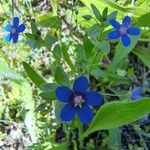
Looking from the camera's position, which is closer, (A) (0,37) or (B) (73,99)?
(B) (73,99)

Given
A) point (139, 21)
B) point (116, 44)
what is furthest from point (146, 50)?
point (139, 21)

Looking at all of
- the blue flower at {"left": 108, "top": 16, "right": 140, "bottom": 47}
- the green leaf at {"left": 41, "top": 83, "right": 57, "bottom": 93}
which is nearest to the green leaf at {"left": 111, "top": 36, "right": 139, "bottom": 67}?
the blue flower at {"left": 108, "top": 16, "right": 140, "bottom": 47}

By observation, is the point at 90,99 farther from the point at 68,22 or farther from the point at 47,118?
the point at 68,22

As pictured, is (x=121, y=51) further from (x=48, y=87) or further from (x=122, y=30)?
(x=48, y=87)

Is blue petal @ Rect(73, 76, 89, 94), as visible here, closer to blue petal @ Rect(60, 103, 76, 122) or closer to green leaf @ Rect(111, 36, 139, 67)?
blue petal @ Rect(60, 103, 76, 122)

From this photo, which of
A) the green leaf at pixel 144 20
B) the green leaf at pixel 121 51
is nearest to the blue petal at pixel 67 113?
the green leaf at pixel 144 20

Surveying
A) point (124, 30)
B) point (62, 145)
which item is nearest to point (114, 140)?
point (62, 145)

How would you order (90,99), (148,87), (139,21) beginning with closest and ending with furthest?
(90,99) < (139,21) < (148,87)
